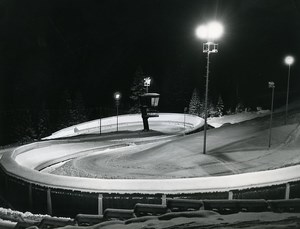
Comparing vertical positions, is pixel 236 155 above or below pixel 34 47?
below

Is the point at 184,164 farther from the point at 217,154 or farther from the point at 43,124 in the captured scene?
the point at 43,124

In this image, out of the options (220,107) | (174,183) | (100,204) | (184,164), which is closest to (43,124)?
(220,107)

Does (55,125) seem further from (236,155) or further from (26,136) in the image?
(236,155)

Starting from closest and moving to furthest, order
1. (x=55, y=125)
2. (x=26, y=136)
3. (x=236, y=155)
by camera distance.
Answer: (x=236, y=155)
(x=26, y=136)
(x=55, y=125)

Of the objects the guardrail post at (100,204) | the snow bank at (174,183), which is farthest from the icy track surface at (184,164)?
the guardrail post at (100,204)

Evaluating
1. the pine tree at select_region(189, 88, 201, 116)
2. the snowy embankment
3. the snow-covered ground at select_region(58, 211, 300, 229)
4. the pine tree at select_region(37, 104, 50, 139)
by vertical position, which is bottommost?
the pine tree at select_region(37, 104, 50, 139)

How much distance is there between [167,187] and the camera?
41.1ft

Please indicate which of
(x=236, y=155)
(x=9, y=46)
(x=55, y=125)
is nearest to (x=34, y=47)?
(x=9, y=46)

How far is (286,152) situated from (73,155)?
1327cm

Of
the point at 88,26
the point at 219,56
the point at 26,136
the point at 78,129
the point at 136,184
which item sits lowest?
the point at 26,136

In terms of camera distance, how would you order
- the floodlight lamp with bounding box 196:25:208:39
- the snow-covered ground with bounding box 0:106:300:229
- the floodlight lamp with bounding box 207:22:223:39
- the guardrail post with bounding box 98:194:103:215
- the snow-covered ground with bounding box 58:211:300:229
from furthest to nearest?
1. the snow-covered ground with bounding box 0:106:300:229
2. the floodlight lamp with bounding box 196:25:208:39
3. the floodlight lamp with bounding box 207:22:223:39
4. the guardrail post with bounding box 98:194:103:215
5. the snow-covered ground with bounding box 58:211:300:229

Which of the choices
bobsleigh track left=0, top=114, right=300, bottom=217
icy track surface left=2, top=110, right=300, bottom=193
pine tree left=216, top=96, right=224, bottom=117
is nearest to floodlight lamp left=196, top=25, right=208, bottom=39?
icy track surface left=2, top=110, right=300, bottom=193

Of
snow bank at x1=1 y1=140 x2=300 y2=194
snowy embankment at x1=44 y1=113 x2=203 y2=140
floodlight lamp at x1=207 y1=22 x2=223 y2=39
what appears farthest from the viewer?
snowy embankment at x1=44 y1=113 x2=203 y2=140

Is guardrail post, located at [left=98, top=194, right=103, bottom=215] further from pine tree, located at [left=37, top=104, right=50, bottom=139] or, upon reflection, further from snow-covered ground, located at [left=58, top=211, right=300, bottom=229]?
pine tree, located at [left=37, top=104, right=50, bottom=139]
